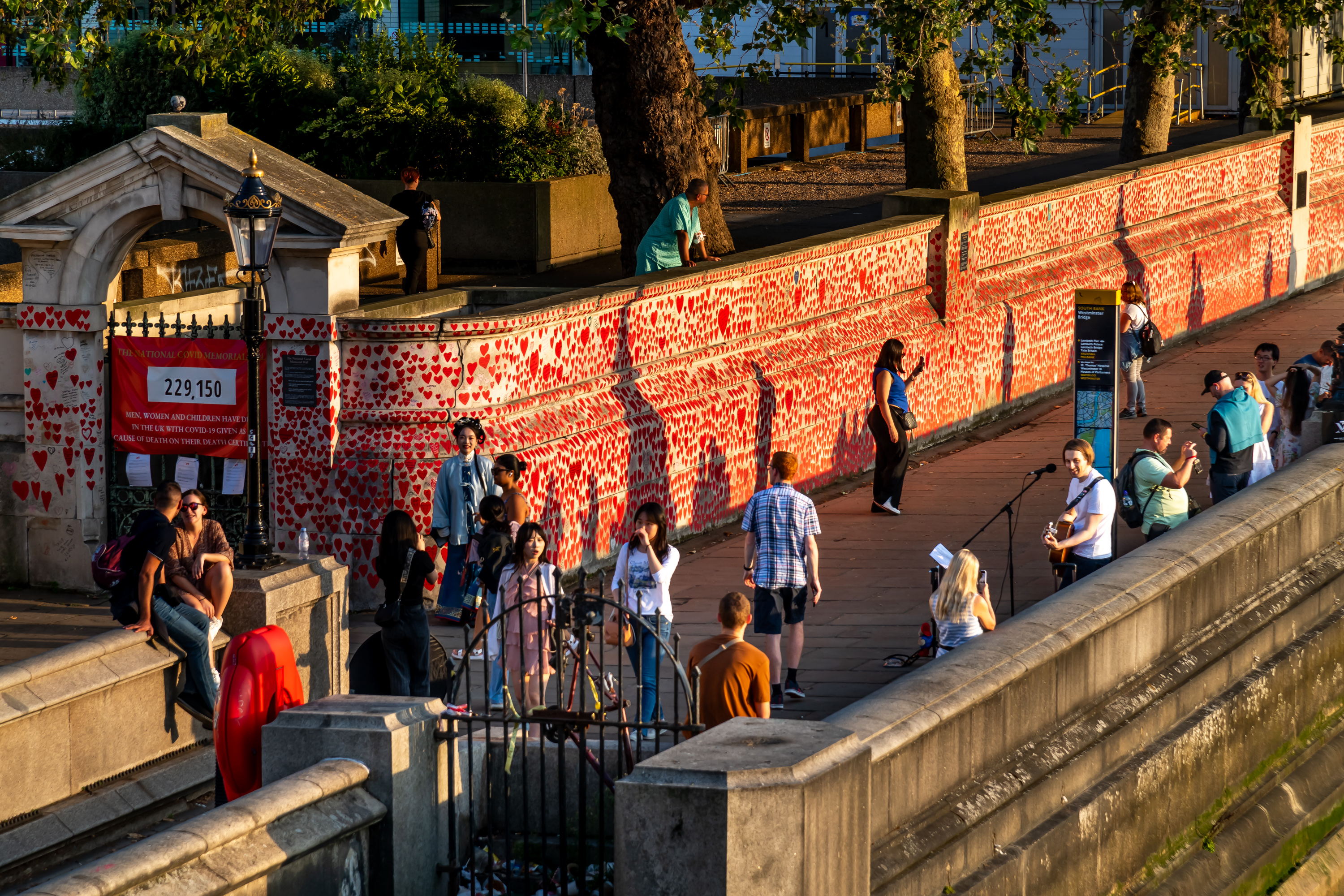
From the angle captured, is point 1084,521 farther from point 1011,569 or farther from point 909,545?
point 909,545

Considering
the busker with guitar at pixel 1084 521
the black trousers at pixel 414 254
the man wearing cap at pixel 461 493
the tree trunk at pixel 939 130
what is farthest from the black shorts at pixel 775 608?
the tree trunk at pixel 939 130

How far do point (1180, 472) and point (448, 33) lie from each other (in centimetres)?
4024

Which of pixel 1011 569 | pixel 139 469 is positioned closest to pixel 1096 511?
pixel 1011 569

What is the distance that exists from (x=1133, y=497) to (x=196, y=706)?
647 cm

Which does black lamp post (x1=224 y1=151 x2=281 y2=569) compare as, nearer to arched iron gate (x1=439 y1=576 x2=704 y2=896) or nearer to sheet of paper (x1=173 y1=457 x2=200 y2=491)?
→ sheet of paper (x1=173 y1=457 x2=200 y2=491)

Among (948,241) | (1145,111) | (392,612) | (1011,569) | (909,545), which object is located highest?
(1145,111)

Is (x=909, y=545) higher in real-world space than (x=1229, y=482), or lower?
lower

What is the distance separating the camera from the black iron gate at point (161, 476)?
13.9 metres

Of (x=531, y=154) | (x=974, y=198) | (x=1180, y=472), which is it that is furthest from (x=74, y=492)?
(x=531, y=154)

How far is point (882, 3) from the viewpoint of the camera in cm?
2064

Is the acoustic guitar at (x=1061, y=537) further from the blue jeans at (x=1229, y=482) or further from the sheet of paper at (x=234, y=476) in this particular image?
the sheet of paper at (x=234, y=476)

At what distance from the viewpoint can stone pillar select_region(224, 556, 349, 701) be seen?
11.0 metres

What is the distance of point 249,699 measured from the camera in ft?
26.3

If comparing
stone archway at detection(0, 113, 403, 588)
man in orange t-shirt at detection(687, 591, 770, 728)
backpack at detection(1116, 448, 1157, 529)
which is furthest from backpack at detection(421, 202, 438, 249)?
man in orange t-shirt at detection(687, 591, 770, 728)
